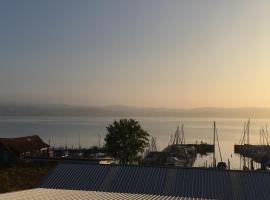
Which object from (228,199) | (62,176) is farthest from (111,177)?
(228,199)

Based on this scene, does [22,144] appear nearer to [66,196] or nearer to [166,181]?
[166,181]

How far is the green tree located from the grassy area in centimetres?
852

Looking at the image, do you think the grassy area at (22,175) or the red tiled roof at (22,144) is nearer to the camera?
the grassy area at (22,175)

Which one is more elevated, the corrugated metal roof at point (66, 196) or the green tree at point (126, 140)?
the green tree at point (126, 140)

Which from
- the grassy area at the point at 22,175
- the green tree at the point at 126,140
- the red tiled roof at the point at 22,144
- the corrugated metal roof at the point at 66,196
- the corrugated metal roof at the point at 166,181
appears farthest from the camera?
A: the red tiled roof at the point at 22,144

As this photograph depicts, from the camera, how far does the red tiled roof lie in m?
63.5

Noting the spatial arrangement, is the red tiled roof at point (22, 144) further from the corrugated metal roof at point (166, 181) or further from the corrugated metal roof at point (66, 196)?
the corrugated metal roof at point (66, 196)

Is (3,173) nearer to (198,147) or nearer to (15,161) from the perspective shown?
(15,161)

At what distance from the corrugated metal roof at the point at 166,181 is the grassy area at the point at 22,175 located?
1161 centimetres

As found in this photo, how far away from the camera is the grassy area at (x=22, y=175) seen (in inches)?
1707

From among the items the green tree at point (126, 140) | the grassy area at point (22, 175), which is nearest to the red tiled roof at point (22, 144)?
Result: the grassy area at point (22, 175)

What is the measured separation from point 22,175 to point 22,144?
59.5 feet

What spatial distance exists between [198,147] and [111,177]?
372 feet

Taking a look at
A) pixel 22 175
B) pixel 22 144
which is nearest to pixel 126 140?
pixel 22 175
